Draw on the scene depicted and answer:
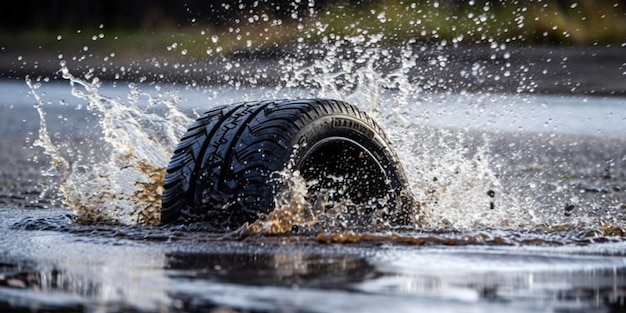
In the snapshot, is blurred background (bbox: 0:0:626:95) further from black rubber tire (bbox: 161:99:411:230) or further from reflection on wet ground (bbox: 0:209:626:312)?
reflection on wet ground (bbox: 0:209:626:312)

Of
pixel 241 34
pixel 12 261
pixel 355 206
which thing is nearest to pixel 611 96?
pixel 241 34

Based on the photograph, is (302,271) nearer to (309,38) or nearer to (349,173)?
(349,173)

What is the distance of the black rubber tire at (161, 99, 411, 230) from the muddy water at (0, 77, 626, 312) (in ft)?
0.49

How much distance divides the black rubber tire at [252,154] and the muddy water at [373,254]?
148mm

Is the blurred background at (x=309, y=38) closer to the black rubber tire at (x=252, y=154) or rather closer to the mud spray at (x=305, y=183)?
the mud spray at (x=305, y=183)

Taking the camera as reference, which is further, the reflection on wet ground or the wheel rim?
the wheel rim

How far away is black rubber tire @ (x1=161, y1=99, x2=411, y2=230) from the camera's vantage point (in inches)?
258

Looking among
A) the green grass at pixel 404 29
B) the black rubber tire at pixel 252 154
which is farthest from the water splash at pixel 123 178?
the green grass at pixel 404 29

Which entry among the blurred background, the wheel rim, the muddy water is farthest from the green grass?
the wheel rim

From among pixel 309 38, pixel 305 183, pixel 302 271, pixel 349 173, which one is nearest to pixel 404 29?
pixel 309 38

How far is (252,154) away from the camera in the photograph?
6.59m

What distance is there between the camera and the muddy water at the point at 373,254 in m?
4.76

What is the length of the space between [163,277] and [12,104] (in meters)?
12.5

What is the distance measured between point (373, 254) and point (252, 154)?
2.97ft
